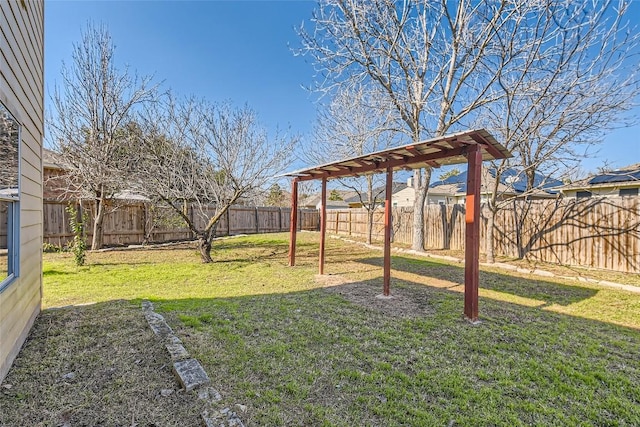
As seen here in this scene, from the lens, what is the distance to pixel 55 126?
9312mm

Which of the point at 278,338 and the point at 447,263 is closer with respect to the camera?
the point at 278,338

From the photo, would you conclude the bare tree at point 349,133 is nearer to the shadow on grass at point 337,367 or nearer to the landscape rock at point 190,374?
the shadow on grass at point 337,367

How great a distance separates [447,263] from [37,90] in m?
8.49

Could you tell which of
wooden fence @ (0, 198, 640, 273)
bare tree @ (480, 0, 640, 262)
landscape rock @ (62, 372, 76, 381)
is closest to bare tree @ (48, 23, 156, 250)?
wooden fence @ (0, 198, 640, 273)

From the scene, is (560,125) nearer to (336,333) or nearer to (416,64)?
(416,64)

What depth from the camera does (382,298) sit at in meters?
4.88

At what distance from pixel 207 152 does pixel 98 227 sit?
4.71 meters

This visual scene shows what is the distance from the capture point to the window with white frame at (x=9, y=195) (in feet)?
7.99

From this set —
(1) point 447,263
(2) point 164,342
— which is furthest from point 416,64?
(2) point 164,342

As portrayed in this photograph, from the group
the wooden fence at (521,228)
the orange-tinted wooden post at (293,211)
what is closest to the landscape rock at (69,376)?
the wooden fence at (521,228)

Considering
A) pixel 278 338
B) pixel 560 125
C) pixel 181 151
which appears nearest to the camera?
pixel 278 338

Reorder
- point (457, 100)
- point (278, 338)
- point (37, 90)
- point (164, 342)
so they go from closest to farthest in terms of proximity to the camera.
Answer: point (164, 342) < point (278, 338) < point (37, 90) < point (457, 100)

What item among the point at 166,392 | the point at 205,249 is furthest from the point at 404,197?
the point at 166,392

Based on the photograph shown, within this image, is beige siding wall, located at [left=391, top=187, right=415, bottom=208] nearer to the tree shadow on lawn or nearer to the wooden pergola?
the tree shadow on lawn
